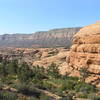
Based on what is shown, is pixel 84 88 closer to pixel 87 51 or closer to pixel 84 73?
pixel 84 73

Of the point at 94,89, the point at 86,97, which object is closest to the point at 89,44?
the point at 94,89

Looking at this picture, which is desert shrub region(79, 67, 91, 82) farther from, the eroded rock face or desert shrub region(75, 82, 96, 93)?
desert shrub region(75, 82, 96, 93)

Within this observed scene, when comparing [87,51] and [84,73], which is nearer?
[84,73]

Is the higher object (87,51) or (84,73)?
(87,51)

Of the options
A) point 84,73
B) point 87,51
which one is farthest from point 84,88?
point 87,51

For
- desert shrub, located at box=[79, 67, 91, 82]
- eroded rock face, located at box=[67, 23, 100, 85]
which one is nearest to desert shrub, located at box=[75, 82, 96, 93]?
desert shrub, located at box=[79, 67, 91, 82]

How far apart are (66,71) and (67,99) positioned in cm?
2069

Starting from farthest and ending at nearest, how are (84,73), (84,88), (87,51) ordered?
(87,51) → (84,73) → (84,88)

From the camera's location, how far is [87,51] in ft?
132

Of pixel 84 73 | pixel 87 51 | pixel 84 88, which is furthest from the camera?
pixel 87 51

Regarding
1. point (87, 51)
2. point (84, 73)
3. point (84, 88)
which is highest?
point (87, 51)

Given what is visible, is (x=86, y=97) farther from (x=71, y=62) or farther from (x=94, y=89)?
(x=71, y=62)

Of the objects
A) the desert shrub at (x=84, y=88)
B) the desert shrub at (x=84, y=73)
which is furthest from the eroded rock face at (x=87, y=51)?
the desert shrub at (x=84, y=88)

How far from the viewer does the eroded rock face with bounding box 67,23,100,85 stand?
1492 inches
